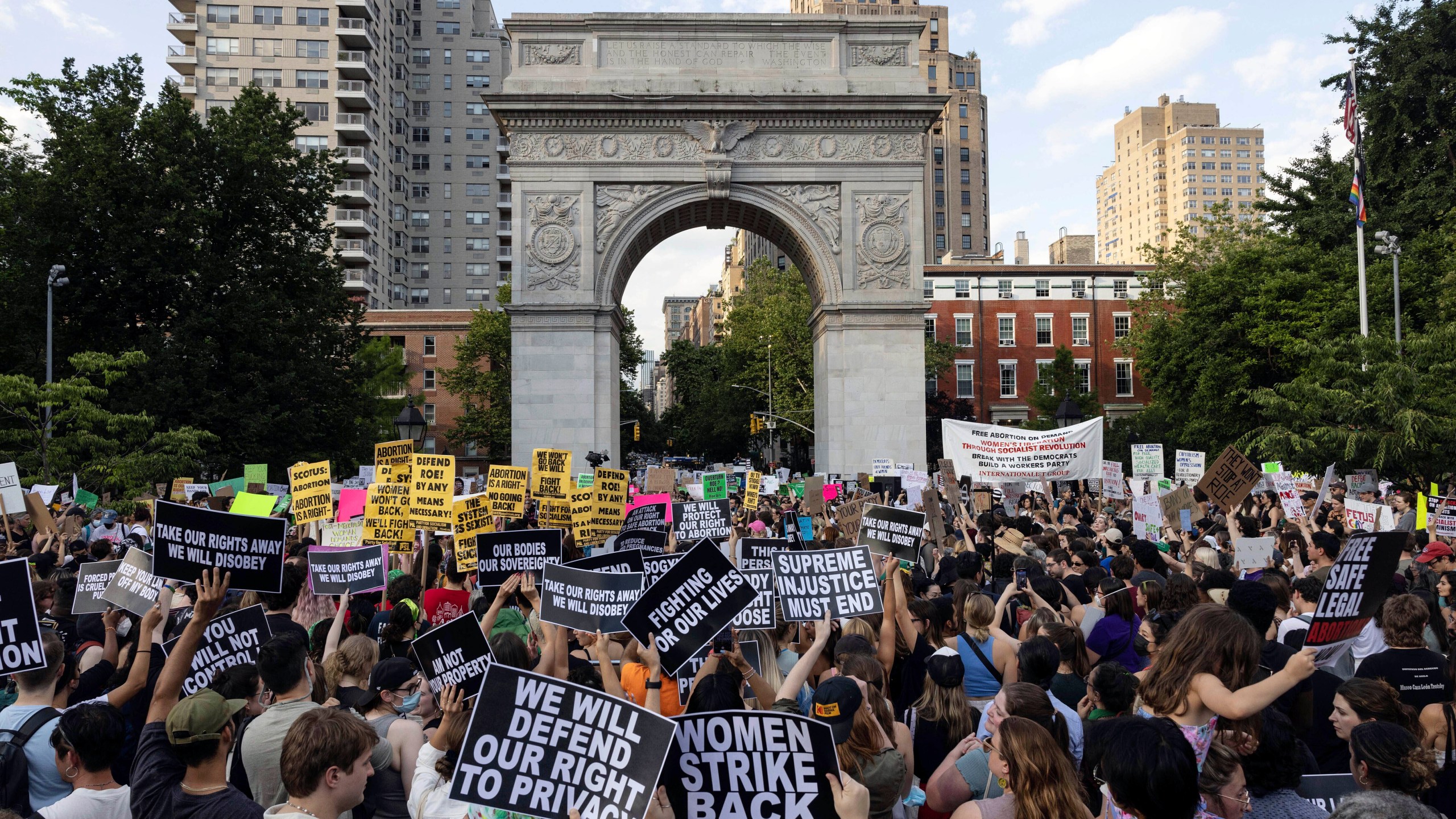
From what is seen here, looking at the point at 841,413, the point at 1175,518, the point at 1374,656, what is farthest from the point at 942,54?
the point at 1374,656

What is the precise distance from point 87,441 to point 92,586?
55.9ft

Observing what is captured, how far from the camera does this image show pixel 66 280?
27984mm

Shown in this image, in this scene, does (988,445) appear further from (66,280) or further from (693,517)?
(66,280)

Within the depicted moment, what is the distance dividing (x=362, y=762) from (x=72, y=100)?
125ft

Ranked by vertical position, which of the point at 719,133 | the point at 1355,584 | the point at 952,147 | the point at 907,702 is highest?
the point at 952,147

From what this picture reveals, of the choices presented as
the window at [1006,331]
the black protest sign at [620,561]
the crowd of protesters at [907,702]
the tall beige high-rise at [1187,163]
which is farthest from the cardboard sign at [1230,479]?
the tall beige high-rise at [1187,163]

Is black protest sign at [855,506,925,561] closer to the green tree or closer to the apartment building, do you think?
the green tree

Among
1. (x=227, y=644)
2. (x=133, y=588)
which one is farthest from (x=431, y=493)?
(x=227, y=644)

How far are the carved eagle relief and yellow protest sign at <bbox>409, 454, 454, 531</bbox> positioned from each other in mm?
22095

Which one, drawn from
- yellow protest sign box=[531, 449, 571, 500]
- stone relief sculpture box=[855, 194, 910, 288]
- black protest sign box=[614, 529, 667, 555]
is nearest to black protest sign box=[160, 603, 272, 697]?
black protest sign box=[614, 529, 667, 555]

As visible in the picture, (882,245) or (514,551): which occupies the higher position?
(882,245)

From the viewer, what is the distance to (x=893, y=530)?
9383 millimetres

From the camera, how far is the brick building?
65562mm

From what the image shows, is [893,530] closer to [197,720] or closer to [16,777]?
[197,720]
